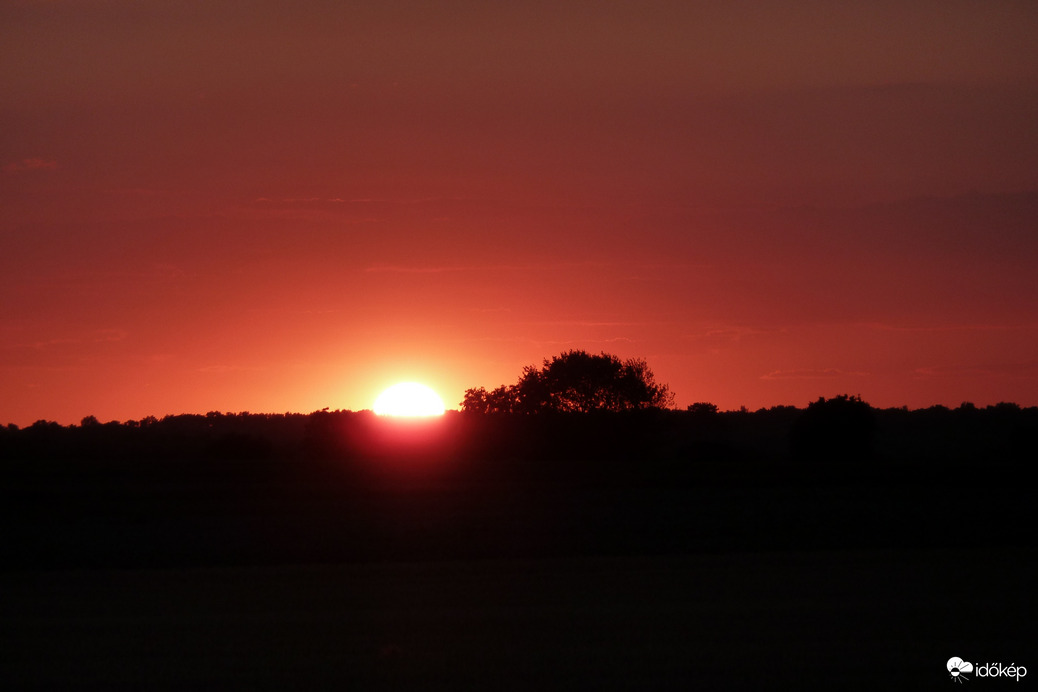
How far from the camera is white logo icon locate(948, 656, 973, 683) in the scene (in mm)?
10000

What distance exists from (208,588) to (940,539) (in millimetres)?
17525

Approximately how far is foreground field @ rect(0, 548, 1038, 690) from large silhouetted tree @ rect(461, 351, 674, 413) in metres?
54.6

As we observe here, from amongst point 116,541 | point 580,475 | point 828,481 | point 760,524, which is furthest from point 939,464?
point 116,541

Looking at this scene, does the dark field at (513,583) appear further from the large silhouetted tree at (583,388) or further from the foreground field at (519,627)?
the large silhouetted tree at (583,388)

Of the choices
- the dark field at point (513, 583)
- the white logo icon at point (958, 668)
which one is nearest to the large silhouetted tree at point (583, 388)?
the dark field at point (513, 583)

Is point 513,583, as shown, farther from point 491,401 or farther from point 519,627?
point 491,401

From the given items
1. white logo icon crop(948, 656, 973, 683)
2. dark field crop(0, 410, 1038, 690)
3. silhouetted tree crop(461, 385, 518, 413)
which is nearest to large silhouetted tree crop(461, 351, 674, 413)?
silhouetted tree crop(461, 385, 518, 413)

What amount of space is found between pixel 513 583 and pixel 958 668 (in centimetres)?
796

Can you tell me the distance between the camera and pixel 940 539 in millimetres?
25766

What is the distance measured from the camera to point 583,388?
76.4 m

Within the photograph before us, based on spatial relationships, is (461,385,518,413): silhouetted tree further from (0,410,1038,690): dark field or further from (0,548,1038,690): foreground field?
(0,548,1038,690): foreground field

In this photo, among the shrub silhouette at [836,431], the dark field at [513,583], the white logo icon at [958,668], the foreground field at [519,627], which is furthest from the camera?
the shrub silhouette at [836,431]

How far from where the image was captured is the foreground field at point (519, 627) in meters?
10.4

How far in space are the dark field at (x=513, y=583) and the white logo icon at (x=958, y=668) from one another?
0.44ft
